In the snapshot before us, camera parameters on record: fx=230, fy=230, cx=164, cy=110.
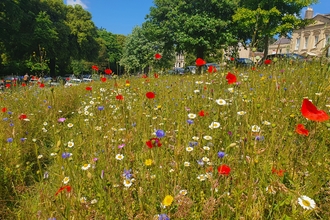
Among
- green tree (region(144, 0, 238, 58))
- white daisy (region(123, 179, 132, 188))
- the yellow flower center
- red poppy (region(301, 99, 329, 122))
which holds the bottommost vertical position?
white daisy (region(123, 179, 132, 188))

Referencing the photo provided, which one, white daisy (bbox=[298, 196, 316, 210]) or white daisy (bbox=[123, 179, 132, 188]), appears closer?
white daisy (bbox=[298, 196, 316, 210])

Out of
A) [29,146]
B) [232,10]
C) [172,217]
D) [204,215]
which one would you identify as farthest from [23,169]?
[232,10]

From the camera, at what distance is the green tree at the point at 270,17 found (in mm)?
17391

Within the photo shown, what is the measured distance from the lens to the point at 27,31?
23188mm

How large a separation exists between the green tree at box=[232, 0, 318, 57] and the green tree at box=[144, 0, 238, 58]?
3.56ft

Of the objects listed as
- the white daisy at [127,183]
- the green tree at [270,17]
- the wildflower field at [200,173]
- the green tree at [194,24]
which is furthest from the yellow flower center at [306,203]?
the green tree at [270,17]

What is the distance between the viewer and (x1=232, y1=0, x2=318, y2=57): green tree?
17391mm

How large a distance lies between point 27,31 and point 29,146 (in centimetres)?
2504

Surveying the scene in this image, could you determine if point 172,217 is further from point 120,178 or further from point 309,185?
point 309,185

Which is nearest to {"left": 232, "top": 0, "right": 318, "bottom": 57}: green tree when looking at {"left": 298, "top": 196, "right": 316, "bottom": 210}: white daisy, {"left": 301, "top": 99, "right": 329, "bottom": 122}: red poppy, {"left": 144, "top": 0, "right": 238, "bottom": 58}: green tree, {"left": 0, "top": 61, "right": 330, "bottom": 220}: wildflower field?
{"left": 144, "top": 0, "right": 238, "bottom": 58}: green tree

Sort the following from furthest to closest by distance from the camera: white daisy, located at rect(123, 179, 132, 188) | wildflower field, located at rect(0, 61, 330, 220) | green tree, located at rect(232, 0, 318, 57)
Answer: green tree, located at rect(232, 0, 318, 57)
white daisy, located at rect(123, 179, 132, 188)
wildflower field, located at rect(0, 61, 330, 220)

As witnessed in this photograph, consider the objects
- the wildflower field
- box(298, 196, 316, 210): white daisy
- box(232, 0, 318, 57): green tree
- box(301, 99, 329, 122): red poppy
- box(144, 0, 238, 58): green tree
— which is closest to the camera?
box(298, 196, 316, 210): white daisy

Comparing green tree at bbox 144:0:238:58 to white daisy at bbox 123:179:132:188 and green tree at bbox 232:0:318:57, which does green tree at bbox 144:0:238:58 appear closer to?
green tree at bbox 232:0:318:57

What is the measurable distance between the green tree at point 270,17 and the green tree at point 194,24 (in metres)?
1.08
